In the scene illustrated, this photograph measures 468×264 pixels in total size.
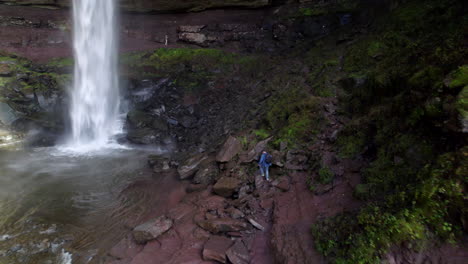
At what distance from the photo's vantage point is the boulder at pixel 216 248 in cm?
475

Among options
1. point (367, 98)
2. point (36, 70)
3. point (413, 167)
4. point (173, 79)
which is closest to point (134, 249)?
point (413, 167)

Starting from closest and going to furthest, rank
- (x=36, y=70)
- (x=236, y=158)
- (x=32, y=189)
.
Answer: (x=236, y=158) < (x=32, y=189) < (x=36, y=70)

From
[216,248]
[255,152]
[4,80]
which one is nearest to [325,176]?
[255,152]

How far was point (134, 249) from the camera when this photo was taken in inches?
219

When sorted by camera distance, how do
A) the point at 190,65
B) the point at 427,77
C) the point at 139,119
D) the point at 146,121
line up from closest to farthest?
the point at 427,77
the point at 146,121
the point at 139,119
the point at 190,65

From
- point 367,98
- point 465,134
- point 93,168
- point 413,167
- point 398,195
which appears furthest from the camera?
point 93,168

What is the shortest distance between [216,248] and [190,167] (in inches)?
152

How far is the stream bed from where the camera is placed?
574 centimetres

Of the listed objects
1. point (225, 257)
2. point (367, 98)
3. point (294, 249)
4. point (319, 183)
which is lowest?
point (225, 257)

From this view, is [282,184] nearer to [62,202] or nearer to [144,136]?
[62,202]

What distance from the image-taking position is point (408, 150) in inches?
180

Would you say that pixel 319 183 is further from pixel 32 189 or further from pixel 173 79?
pixel 173 79

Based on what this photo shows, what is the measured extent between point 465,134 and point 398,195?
1.30 m

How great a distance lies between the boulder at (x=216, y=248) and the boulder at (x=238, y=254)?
0.47 feet
